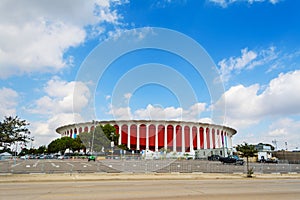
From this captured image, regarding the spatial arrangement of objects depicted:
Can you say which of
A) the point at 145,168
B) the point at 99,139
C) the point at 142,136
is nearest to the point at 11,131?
the point at 145,168

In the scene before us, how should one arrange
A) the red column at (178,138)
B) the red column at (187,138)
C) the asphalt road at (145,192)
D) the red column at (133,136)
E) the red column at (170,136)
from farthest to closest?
the red column at (187,138) < the red column at (178,138) < the red column at (170,136) < the red column at (133,136) < the asphalt road at (145,192)

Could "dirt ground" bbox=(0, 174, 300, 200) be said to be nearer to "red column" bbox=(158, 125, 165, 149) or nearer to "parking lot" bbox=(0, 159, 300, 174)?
"parking lot" bbox=(0, 159, 300, 174)

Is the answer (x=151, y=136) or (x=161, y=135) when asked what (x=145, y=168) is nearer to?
(x=151, y=136)

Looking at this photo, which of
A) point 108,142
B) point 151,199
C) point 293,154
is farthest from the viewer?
point 108,142

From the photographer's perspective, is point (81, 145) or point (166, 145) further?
point (166, 145)

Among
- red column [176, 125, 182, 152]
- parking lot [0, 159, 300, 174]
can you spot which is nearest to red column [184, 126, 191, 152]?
red column [176, 125, 182, 152]

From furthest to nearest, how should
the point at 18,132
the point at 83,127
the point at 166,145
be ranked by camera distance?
the point at 83,127 → the point at 166,145 → the point at 18,132

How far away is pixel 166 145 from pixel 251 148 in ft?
303

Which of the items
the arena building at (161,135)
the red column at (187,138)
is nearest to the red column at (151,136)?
the arena building at (161,135)

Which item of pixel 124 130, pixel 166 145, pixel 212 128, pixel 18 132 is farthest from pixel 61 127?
pixel 18 132

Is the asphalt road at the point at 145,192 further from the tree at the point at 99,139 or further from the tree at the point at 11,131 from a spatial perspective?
the tree at the point at 99,139

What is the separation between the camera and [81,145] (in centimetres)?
10138

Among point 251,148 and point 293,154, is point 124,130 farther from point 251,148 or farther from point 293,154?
point 251,148

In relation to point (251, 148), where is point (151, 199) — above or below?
below
